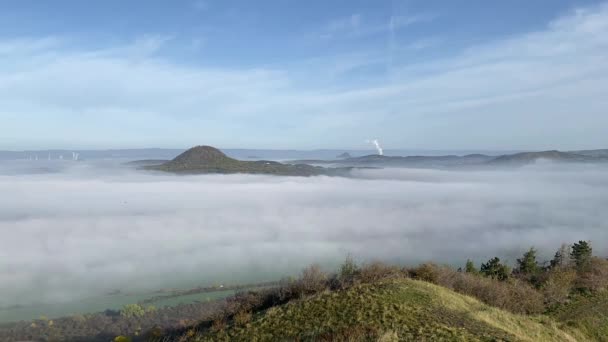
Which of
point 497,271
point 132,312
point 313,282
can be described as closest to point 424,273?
point 313,282

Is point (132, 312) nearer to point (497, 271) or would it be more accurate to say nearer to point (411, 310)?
point (497, 271)

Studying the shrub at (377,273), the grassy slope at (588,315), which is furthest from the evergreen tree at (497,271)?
the shrub at (377,273)

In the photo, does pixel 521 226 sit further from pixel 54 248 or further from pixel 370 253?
pixel 54 248

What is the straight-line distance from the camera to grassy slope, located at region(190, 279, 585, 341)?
81.8 feet

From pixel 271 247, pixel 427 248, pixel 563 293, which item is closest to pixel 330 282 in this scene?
pixel 563 293

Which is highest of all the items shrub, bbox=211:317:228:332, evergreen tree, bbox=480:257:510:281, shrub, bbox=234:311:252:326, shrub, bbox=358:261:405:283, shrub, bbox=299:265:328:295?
shrub, bbox=358:261:405:283

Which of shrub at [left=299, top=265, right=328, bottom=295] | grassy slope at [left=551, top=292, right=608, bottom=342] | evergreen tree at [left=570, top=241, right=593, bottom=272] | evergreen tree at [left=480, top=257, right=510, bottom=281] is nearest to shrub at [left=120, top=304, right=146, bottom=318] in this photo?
shrub at [left=299, top=265, right=328, bottom=295]

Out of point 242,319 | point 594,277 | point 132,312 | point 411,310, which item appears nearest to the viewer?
point 411,310

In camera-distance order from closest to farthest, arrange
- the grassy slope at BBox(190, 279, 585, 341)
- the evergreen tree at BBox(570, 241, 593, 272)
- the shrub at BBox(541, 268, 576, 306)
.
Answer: the grassy slope at BBox(190, 279, 585, 341), the shrub at BBox(541, 268, 576, 306), the evergreen tree at BBox(570, 241, 593, 272)

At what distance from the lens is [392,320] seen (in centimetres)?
2736

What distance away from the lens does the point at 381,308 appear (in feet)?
97.0

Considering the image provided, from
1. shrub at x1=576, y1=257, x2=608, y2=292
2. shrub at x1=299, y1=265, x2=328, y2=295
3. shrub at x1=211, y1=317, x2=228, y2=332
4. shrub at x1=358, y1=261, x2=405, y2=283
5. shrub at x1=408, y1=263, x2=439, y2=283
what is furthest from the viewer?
shrub at x1=576, y1=257, x2=608, y2=292

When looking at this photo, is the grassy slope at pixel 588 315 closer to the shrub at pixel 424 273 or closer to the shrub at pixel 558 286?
the shrub at pixel 558 286

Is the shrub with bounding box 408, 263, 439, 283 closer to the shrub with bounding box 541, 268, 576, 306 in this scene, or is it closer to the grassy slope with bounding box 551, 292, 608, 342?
the grassy slope with bounding box 551, 292, 608, 342
